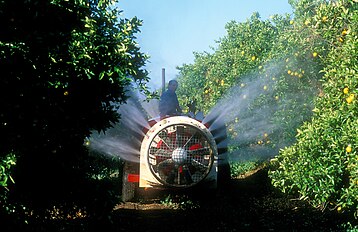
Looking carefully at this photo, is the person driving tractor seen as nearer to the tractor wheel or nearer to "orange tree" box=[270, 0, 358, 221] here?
the tractor wheel

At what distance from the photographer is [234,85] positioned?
649 inches

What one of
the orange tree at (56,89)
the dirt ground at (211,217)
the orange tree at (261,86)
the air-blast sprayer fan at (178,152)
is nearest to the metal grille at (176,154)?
the air-blast sprayer fan at (178,152)

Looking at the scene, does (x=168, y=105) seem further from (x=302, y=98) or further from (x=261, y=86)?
(x=261, y=86)

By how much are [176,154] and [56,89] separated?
11.7 ft

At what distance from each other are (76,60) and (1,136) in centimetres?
138

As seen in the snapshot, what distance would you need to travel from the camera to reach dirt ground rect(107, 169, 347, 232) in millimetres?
7797

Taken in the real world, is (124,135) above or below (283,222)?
above

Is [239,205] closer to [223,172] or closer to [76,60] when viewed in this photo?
[223,172]

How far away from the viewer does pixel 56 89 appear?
19.4 ft

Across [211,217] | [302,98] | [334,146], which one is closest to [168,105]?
[211,217]

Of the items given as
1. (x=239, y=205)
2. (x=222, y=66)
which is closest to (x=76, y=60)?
(x=239, y=205)

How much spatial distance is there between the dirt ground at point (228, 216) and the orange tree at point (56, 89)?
55.1 inches

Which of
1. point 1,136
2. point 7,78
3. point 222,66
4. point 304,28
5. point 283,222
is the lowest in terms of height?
point 283,222

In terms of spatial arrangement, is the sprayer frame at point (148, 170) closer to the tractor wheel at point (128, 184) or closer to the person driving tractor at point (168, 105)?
the tractor wheel at point (128, 184)
